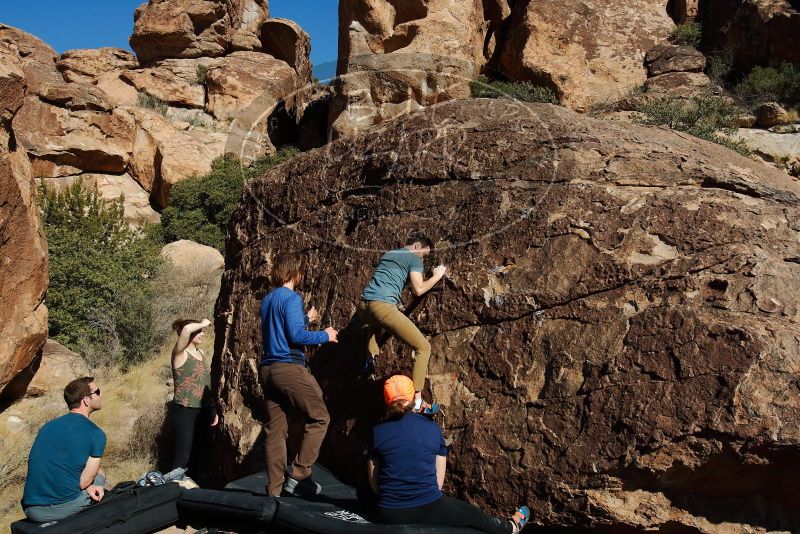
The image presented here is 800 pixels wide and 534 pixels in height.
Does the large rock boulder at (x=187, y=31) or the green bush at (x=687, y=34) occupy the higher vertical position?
the large rock boulder at (x=187, y=31)

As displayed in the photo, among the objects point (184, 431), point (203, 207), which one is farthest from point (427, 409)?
point (203, 207)

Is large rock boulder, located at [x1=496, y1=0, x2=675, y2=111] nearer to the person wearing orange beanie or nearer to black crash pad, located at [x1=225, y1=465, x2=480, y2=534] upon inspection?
black crash pad, located at [x1=225, y1=465, x2=480, y2=534]

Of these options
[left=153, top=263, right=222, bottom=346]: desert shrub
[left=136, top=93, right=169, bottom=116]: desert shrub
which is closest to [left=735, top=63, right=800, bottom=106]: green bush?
[left=153, top=263, right=222, bottom=346]: desert shrub

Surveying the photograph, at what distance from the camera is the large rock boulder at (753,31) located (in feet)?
56.2

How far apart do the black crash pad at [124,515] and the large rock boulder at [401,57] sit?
46.7 ft

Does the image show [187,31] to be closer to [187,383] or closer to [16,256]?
[16,256]

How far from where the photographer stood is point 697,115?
49.5 ft

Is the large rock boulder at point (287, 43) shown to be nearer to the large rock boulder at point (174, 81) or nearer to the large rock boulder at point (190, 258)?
the large rock boulder at point (174, 81)

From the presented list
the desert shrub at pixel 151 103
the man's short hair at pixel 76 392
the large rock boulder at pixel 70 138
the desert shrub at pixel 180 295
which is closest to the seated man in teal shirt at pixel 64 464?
the man's short hair at pixel 76 392

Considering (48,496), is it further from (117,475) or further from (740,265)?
(740,265)

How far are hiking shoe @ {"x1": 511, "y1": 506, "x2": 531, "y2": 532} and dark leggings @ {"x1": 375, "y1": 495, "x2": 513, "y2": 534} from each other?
115 mm

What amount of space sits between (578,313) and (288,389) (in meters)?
1.84

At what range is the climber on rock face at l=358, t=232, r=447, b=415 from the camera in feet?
14.0

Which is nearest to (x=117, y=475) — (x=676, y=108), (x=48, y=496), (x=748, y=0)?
(x=48, y=496)
